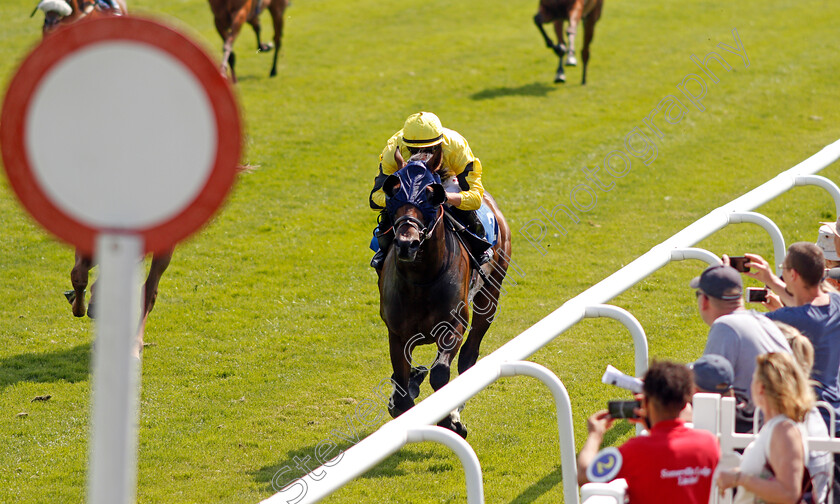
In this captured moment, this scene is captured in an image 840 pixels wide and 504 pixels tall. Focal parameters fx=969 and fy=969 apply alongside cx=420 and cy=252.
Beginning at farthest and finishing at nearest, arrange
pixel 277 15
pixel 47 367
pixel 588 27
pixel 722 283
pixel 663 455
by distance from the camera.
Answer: pixel 588 27 → pixel 277 15 → pixel 47 367 → pixel 722 283 → pixel 663 455

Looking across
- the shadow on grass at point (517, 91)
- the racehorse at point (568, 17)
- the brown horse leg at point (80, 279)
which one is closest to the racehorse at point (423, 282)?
the brown horse leg at point (80, 279)

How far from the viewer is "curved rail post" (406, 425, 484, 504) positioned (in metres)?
2.89

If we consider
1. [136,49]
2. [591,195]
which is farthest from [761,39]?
[136,49]

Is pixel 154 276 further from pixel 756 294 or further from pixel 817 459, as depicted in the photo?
pixel 817 459

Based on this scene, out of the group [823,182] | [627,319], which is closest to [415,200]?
[627,319]

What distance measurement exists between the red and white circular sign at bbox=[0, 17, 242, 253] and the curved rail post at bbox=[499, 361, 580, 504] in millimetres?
2133

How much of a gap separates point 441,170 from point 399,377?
4.11ft

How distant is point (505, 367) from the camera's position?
134 inches

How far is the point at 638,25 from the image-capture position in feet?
66.5

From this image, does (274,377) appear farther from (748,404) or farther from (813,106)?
(813,106)

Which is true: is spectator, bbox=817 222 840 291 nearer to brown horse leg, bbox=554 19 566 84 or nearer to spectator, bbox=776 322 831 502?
spectator, bbox=776 322 831 502

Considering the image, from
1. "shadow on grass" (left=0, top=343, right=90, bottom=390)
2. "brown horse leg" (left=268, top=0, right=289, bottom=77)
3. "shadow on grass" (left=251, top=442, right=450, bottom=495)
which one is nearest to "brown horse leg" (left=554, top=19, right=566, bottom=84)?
"brown horse leg" (left=268, top=0, right=289, bottom=77)

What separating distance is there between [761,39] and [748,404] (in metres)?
17.1

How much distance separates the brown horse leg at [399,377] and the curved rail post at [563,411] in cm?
210
